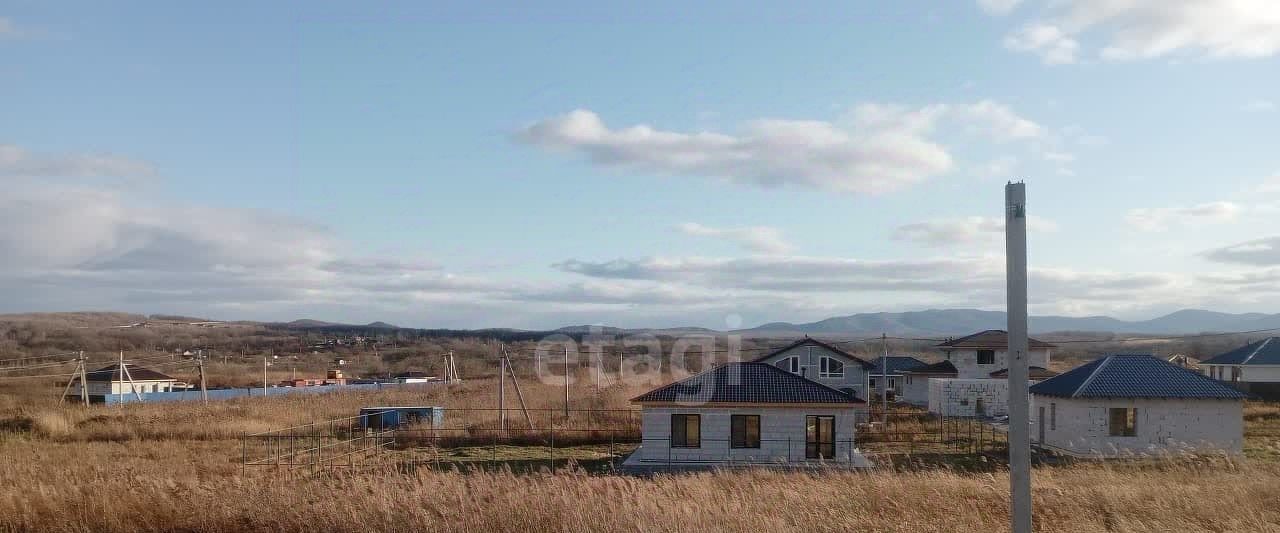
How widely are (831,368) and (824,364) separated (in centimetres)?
36

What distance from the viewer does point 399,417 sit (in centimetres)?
3403

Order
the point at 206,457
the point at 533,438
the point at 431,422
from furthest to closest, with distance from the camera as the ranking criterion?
the point at 431,422
the point at 533,438
the point at 206,457

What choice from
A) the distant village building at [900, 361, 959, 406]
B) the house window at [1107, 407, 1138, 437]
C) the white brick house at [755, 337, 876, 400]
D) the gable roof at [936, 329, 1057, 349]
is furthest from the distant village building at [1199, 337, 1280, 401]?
the house window at [1107, 407, 1138, 437]

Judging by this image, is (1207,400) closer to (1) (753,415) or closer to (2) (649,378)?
(1) (753,415)

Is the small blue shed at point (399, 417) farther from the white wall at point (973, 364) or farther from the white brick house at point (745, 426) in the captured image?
the white wall at point (973, 364)

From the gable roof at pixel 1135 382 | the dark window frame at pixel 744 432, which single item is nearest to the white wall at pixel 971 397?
the gable roof at pixel 1135 382

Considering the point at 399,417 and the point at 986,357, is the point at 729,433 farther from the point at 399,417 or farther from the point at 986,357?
the point at 986,357

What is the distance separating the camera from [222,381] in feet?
207

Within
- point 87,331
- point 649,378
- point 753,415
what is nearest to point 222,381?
point 649,378

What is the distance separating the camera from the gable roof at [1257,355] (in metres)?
46.2

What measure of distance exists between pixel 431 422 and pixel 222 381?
37280 mm

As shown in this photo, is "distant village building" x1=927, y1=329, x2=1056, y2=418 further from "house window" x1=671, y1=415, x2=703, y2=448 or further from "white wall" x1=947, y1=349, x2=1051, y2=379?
"house window" x1=671, y1=415, x2=703, y2=448

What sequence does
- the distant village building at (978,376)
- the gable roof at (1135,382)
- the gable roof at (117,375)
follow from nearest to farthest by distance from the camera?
the gable roof at (1135,382), the distant village building at (978,376), the gable roof at (117,375)

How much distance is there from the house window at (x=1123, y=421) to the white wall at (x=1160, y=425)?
124 mm
